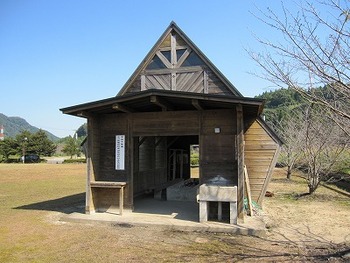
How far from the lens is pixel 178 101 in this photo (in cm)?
804

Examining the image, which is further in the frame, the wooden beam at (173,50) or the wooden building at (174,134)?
the wooden beam at (173,50)

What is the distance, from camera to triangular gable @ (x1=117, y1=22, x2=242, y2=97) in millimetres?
11430

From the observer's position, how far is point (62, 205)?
1029cm

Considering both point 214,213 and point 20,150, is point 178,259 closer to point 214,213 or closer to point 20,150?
Answer: point 214,213

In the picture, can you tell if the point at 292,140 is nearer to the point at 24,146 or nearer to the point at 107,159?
the point at 107,159

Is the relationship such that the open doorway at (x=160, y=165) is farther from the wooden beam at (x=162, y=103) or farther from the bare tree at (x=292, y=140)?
the bare tree at (x=292, y=140)

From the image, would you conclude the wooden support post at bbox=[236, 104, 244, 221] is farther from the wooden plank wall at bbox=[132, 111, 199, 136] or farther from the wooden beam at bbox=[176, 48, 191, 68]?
the wooden beam at bbox=[176, 48, 191, 68]

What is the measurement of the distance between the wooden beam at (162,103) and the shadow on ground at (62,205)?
372cm

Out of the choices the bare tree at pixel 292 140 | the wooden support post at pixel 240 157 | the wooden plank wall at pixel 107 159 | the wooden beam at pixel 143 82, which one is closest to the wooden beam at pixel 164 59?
the wooden beam at pixel 143 82

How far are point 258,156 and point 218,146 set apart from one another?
205 centimetres

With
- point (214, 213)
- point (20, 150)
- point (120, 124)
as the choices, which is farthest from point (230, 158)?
point (20, 150)

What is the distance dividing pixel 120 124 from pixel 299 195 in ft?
26.6

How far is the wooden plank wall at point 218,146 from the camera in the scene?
7.77 metres

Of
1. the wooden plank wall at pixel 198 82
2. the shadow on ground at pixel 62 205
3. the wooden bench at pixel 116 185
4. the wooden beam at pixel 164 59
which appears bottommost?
the shadow on ground at pixel 62 205
